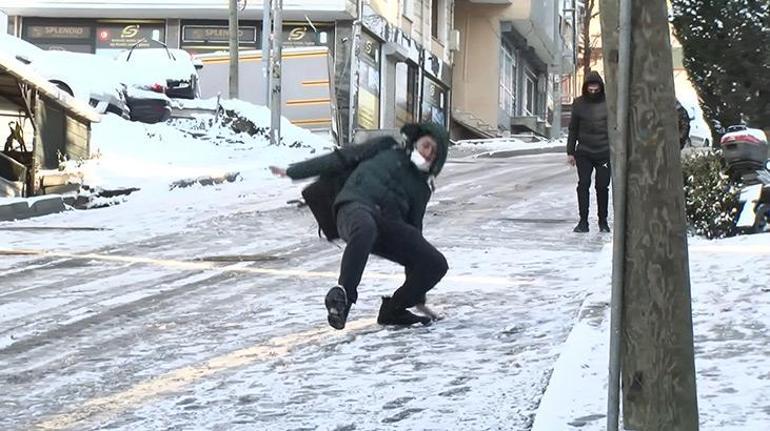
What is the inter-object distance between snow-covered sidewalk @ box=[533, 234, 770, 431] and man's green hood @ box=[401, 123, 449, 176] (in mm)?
1197

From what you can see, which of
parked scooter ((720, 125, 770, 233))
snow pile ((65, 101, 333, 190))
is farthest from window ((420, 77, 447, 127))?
parked scooter ((720, 125, 770, 233))

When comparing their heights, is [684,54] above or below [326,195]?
above

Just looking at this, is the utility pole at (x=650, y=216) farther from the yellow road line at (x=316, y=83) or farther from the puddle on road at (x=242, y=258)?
the yellow road line at (x=316, y=83)

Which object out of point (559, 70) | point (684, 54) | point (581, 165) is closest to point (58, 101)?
point (581, 165)

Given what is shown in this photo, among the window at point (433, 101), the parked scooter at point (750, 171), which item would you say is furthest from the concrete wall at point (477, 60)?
the parked scooter at point (750, 171)

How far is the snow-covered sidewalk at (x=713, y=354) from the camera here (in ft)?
15.5

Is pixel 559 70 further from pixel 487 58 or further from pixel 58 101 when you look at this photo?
pixel 58 101

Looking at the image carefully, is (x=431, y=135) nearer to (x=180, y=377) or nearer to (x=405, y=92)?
(x=180, y=377)

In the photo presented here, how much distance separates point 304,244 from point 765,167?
4462 mm

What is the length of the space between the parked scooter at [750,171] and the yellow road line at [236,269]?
1900 mm

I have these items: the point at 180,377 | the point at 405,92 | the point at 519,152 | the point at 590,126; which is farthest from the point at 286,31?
the point at 180,377

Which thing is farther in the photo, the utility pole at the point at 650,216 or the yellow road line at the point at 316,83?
the yellow road line at the point at 316,83

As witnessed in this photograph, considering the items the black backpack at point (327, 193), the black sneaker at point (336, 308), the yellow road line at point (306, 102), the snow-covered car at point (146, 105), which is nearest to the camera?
the black sneaker at point (336, 308)

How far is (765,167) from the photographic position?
966 cm
